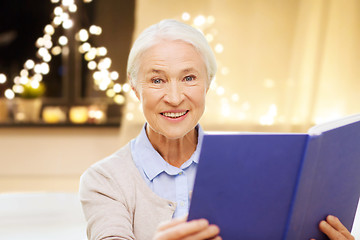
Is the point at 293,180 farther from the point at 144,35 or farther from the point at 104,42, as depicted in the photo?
the point at 104,42

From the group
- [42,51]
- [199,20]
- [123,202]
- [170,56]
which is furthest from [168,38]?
[42,51]

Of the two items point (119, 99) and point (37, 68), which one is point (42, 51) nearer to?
point (37, 68)

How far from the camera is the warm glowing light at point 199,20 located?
2.96 m

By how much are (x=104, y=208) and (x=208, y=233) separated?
0.37 meters

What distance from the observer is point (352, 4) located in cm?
300

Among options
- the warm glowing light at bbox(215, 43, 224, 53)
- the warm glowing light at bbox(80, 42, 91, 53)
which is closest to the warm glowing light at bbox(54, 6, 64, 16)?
the warm glowing light at bbox(80, 42, 91, 53)

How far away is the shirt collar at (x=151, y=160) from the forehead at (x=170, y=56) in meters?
0.23

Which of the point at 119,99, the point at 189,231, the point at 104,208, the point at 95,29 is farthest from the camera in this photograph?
the point at 119,99

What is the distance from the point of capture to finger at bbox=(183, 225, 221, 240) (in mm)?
718

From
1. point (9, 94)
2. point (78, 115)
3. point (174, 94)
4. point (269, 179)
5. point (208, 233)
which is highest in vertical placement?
point (174, 94)

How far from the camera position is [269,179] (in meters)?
0.76

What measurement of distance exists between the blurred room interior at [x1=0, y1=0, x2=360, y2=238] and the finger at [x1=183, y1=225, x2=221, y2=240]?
232cm

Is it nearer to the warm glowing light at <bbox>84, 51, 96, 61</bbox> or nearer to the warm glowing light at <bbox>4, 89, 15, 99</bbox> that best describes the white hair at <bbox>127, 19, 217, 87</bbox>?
the warm glowing light at <bbox>84, 51, 96, 61</bbox>

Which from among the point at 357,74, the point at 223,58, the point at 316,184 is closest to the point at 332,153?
the point at 316,184
